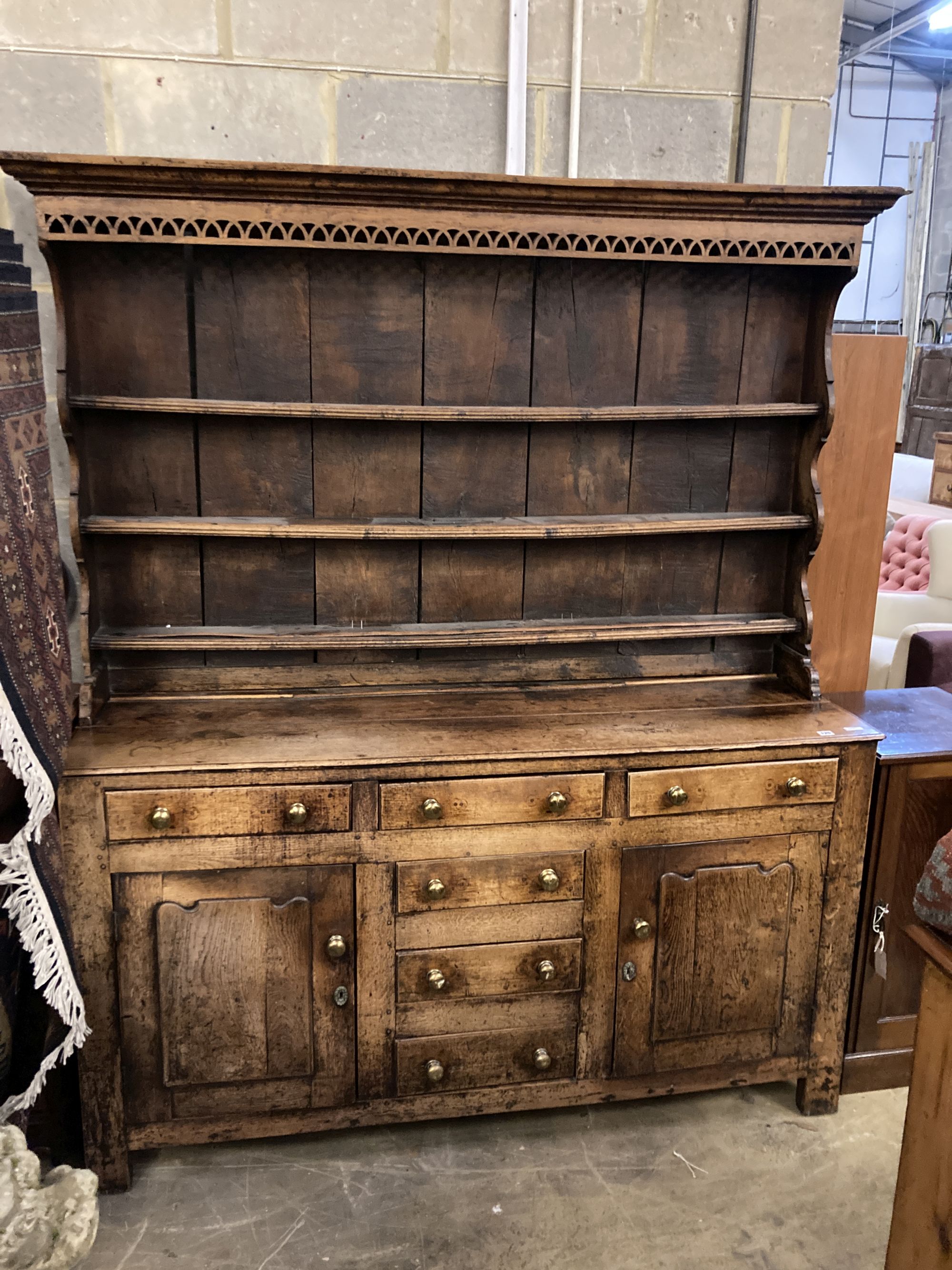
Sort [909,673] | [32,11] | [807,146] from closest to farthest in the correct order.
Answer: [32,11]
[807,146]
[909,673]

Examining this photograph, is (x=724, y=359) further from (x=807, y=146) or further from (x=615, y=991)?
(x=615, y=991)

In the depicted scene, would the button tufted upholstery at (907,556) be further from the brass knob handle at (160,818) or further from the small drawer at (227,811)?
the brass knob handle at (160,818)

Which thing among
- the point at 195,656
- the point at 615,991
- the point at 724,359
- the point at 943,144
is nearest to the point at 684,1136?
the point at 615,991

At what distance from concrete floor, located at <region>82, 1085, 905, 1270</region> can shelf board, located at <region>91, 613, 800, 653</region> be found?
1.07 meters

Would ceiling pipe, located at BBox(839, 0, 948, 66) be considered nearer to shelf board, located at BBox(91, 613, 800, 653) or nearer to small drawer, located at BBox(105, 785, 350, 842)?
shelf board, located at BBox(91, 613, 800, 653)

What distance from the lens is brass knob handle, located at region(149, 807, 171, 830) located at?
6.31 ft

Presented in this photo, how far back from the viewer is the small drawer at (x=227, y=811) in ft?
6.32

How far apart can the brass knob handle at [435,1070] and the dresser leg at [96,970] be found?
61 centimetres

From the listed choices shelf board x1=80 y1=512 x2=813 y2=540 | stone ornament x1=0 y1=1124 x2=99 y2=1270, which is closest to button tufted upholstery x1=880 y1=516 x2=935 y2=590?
shelf board x1=80 y1=512 x2=813 y2=540

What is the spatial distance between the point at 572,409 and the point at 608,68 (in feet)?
2.61

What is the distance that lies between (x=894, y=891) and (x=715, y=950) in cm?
47

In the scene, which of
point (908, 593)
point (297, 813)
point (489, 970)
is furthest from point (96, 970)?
point (908, 593)

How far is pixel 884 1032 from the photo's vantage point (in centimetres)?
238

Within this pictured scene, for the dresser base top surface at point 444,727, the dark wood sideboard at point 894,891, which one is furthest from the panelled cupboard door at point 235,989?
the dark wood sideboard at point 894,891
